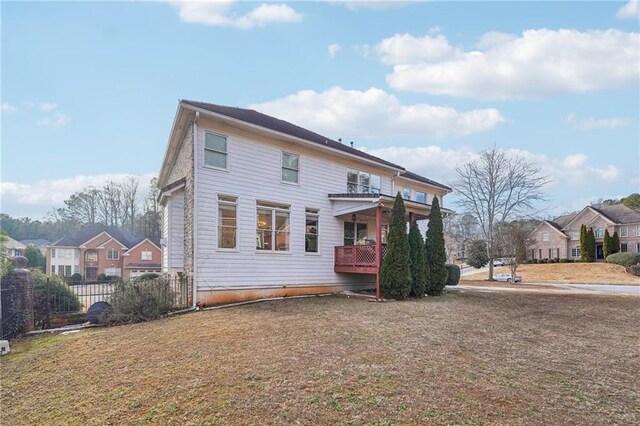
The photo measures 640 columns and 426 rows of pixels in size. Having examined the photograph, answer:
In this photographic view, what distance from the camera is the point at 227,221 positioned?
12047 mm

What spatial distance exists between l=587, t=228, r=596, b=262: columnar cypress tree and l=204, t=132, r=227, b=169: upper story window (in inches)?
1878

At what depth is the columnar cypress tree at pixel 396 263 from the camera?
12508mm

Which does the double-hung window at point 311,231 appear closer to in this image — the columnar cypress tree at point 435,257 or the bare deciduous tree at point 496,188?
the columnar cypress tree at point 435,257

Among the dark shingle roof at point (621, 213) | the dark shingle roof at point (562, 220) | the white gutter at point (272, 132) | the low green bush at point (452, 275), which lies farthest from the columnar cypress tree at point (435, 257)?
→ the dark shingle roof at point (562, 220)

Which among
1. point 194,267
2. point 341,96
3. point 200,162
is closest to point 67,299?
point 194,267

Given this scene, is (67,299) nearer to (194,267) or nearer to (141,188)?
(194,267)

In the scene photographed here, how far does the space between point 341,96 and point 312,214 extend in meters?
9.27

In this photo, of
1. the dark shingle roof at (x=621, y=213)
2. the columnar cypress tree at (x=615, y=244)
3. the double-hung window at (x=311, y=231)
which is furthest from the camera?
the dark shingle roof at (x=621, y=213)

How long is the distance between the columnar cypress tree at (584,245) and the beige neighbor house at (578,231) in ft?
11.4

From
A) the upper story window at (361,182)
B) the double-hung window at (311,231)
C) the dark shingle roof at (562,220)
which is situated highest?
the upper story window at (361,182)

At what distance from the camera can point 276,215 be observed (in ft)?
43.9

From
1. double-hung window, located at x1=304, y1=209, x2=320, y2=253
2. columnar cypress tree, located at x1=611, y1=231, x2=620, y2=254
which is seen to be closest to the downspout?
double-hung window, located at x1=304, y1=209, x2=320, y2=253

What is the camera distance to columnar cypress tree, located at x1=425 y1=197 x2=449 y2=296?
14039 mm

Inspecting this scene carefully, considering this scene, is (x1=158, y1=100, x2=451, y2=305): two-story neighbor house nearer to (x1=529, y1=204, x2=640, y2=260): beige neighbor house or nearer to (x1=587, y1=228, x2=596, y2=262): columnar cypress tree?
(x1=587, y1=228, x2=596, y2=262): columnar cypress tree
